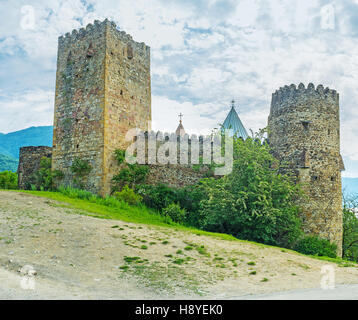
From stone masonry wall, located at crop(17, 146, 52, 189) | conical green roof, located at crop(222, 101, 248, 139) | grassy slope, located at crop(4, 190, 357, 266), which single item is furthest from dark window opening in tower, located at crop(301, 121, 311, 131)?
conical green roof, located at crop(222, 101, 248, 139)

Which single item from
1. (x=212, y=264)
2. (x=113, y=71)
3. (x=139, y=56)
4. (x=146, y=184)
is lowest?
(x=212, y=264)

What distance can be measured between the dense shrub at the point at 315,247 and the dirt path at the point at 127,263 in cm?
377

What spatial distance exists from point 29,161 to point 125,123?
7504 mm

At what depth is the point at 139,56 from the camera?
2016 centimetres

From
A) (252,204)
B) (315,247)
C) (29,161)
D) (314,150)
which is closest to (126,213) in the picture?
(252,204)

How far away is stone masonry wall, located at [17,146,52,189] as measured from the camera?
72.7 feet

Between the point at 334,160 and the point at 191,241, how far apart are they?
9.47 metres

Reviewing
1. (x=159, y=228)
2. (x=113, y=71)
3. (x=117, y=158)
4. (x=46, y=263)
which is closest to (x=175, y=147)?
(x=117, y=158)

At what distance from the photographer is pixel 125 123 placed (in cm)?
1873

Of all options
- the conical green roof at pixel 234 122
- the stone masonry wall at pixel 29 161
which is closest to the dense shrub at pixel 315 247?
the stone masonry wall at pixel 29 161

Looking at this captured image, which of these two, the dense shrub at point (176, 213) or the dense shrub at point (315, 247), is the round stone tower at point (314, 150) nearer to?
the dense shrub at point (315, 247)

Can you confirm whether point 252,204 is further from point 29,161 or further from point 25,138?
point 25,138
